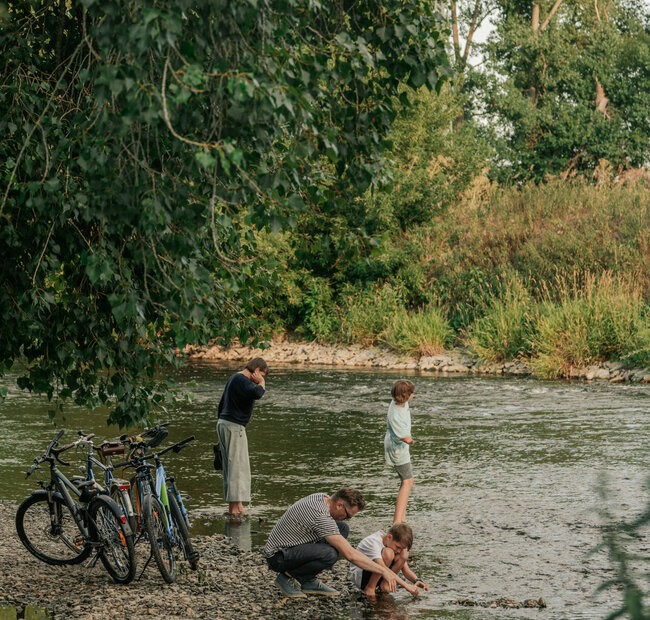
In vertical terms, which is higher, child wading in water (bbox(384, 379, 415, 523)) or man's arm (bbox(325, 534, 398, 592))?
child wading in water (bbox(384, 379, 415, 523))

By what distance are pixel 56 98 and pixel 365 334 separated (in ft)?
87.9

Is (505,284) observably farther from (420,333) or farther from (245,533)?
(245,533)

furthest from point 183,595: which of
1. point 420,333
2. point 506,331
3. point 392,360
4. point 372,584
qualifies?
point 392,360

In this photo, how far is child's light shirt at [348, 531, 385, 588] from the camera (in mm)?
8297

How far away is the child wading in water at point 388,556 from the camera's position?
816 cm

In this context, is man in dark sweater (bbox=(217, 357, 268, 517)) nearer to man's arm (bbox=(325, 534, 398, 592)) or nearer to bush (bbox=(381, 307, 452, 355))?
man's arm (bbox=(325, 534, 398, 592))

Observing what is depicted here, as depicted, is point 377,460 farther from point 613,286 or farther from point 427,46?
point 613,286

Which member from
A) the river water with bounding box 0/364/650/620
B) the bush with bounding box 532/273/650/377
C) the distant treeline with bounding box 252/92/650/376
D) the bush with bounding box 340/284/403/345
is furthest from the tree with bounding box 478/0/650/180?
the river water with bounding box 0/364/650/620

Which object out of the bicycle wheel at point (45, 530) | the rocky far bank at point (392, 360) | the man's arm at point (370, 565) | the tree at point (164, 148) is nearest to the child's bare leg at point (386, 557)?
the man's arm at point (370, 565)

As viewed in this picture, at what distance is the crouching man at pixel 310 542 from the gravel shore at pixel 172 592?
151 mm

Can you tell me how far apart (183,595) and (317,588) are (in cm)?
111

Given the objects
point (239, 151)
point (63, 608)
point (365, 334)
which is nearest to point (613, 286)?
point (365, 334)

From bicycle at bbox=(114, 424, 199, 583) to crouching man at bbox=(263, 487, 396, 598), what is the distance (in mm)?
818

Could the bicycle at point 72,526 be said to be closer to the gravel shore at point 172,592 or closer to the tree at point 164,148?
the gravel shore at point 172,592
